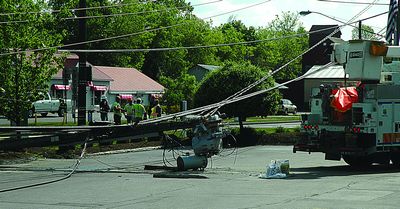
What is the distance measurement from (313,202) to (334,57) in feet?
30.0

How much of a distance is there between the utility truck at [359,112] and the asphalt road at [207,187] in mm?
659

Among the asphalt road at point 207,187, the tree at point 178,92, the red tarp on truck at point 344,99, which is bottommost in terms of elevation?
the asphalt road at point 207,187

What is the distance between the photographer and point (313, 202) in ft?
45.2

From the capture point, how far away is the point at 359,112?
2059 cm

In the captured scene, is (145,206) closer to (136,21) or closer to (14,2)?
(14,2)

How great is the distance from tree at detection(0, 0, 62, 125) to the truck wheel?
12473mm

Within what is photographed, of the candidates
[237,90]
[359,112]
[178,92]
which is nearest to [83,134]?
[359,112]

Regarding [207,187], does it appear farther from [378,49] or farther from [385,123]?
[378,49]

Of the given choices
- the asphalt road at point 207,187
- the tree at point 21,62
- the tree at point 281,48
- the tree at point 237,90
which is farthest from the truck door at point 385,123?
the tree at point 281,48

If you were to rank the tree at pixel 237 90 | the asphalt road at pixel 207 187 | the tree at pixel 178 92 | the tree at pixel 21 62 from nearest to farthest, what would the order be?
the asphalt road at pixel 207 187
the tree at pixel 21 62
the tree at pixel 237 90
the tree at pixel 178 92

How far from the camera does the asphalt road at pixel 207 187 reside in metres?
14.1

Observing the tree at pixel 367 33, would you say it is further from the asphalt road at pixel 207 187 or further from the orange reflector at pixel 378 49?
the asphalt road at pixel 207 187

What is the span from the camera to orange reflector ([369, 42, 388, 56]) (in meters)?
21.0

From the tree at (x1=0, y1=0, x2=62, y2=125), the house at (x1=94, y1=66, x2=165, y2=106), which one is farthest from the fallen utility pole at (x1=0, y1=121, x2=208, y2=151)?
the house at (x1=94, y1=66, x2=165, y2=106)
